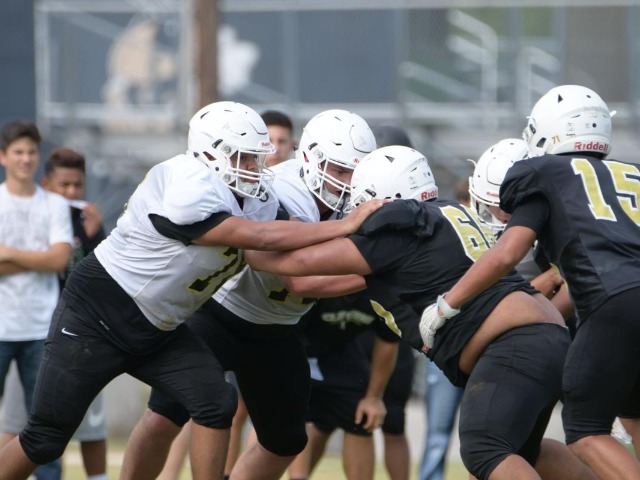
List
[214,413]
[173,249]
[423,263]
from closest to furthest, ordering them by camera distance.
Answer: [423,263] < [173,249] < [214,413]

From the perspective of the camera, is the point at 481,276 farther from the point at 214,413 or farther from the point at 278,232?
the point at 214,413

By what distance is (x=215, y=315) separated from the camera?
6449 millimetres

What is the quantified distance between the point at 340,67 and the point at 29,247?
665cm

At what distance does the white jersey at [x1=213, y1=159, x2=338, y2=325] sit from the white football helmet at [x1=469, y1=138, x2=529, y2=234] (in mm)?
792

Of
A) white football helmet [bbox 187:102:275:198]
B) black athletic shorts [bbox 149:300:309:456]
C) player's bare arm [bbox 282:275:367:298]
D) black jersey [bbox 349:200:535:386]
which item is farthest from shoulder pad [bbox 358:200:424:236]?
black athletic shorts [bbox 149:300:309:456]

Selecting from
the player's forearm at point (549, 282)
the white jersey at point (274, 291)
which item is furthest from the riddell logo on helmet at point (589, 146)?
the white jersey at point (274, 291)

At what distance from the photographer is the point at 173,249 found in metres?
5.72

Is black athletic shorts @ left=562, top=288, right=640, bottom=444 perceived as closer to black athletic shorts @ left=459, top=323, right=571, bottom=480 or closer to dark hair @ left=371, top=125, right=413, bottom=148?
black athletic shorts @ left=459, top=323, right=571, bottom=480

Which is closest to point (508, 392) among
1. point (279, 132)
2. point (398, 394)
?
point (398, 394)

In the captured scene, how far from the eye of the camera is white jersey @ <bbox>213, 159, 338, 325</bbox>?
6.20 meters

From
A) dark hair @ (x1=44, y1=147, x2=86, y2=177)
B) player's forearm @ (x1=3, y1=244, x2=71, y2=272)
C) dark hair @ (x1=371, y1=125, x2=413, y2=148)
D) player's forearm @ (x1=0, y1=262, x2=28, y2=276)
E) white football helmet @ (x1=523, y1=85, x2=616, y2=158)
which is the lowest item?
player's forearm @ (x1=0, y1=262, x2=28, y2=276)

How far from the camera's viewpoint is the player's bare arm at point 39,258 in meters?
7.22

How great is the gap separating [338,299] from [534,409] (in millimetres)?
2099

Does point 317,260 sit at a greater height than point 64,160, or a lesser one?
lesser
